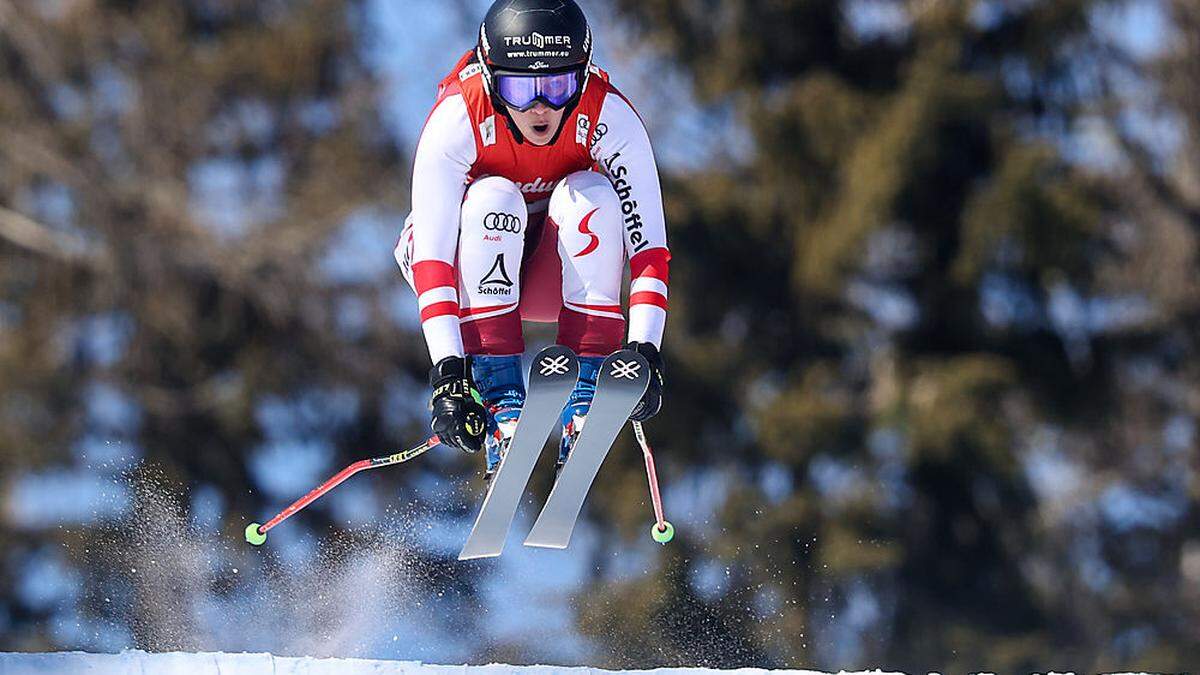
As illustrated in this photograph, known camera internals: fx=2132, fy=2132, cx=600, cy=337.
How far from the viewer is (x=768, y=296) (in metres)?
21.7

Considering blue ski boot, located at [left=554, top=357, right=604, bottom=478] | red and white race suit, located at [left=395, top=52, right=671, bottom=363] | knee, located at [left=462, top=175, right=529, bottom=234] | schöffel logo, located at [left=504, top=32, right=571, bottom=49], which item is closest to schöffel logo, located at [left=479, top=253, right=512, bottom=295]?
red and white race suit, located at [left=395, top=52, right=671, bottom=363]

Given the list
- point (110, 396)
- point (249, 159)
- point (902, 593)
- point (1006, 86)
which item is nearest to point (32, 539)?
point (110, 396)

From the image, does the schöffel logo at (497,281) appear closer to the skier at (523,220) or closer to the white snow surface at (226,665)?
the skier at (523,220)

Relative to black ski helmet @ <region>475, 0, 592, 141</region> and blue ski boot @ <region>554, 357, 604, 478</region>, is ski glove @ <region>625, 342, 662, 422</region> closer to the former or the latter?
blue ski boot @ <region>554, 357, 604, 478</region>

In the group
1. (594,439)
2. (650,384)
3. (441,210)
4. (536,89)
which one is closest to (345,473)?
(594,439)

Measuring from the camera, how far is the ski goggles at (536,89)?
6.60 m

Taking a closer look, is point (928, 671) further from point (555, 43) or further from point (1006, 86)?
point (555, 43)

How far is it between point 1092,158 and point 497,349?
53.7 feet

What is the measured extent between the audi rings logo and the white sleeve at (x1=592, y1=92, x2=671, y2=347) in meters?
0.37

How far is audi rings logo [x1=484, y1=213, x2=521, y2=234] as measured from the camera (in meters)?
A: 6.75

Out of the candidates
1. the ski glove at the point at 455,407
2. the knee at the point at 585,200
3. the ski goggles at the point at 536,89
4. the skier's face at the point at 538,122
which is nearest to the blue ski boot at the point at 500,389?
the ski glove at the point at 455,407

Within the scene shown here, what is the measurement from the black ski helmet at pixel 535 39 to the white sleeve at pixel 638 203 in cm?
36

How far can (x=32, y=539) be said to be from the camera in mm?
21203

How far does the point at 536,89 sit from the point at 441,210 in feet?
1.61
